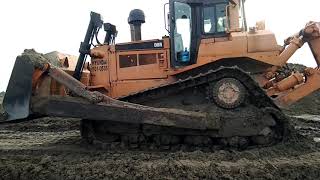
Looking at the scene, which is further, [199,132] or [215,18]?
[215,18]

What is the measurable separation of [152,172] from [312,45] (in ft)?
13.9

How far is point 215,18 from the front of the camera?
8820mm

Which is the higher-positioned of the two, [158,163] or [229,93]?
[229,93]

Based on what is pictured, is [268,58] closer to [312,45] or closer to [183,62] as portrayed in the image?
[312,45]

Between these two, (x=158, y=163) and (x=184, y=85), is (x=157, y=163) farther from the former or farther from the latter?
(x=184, y=85)

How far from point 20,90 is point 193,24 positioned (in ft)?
11.5

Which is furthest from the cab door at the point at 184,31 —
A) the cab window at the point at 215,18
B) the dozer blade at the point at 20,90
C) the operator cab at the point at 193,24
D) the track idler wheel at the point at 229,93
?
the dozer blade at the point at 20,90

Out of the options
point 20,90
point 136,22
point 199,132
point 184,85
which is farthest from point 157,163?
point 136,22

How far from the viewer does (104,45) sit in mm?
9414

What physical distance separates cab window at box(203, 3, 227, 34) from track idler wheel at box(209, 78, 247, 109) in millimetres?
1256

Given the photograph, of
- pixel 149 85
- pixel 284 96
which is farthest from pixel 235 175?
pixel 149 85

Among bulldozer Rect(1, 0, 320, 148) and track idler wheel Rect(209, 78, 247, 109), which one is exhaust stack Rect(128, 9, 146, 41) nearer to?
bulldozer Rect(1, 0, 320, 148)

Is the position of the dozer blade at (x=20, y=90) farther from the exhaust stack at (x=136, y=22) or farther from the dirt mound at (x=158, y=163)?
the exhaust stack at (x=136, y=22)

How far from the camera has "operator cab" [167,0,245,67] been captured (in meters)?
8.78
